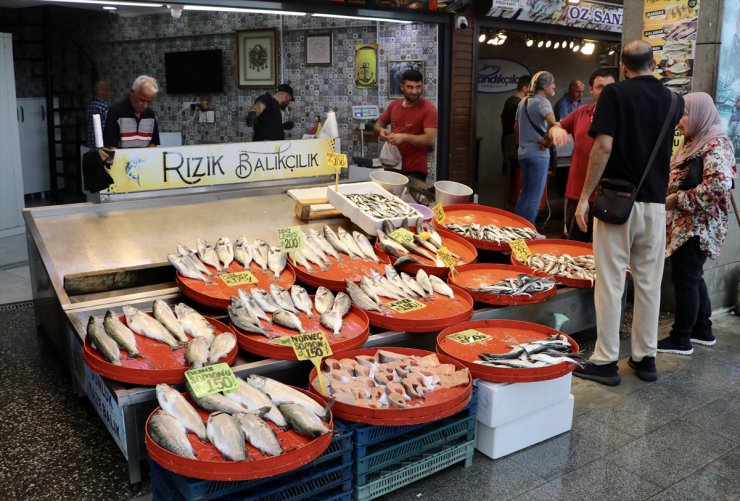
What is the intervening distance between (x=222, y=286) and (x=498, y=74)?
11.6 metres

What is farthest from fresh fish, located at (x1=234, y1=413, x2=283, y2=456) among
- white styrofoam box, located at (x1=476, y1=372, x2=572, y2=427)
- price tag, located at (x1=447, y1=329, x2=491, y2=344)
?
price tag, located at (x1=447, y1=329, x2=491, y2=344)

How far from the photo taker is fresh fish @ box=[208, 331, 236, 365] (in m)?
3.46

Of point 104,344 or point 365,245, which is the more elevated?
point 365,245

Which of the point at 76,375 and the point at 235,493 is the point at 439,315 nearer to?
the point at 235,493

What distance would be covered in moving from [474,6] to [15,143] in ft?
21.1

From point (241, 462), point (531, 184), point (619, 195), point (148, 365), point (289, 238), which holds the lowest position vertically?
point (241, 462)

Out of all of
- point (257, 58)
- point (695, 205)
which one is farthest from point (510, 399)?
point (257, 58)

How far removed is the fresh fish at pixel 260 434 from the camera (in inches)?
111

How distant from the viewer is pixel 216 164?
231 inches

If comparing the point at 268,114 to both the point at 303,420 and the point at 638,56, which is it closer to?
the point at 638,56

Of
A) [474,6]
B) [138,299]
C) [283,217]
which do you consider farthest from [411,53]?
[138,299]

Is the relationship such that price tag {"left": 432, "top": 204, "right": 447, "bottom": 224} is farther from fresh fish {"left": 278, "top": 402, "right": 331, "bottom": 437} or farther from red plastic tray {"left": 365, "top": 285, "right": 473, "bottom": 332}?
fresh fish {"left": 278, "top": 402, "right": 331, "bottom": 437}

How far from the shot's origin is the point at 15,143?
31.4 ft

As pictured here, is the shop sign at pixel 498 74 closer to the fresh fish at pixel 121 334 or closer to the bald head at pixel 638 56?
the bald head at pixel 638 56
